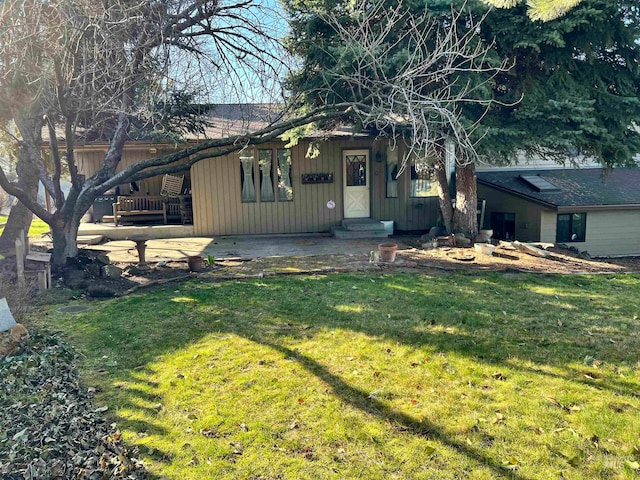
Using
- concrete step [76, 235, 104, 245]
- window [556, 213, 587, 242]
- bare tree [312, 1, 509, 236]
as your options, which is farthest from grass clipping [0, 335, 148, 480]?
window [556, 213, 587, 242]

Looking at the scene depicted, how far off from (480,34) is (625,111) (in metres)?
2.92

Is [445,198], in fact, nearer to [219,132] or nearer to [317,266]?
[317,266]

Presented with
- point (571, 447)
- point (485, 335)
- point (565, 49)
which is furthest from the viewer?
point (565, 49)

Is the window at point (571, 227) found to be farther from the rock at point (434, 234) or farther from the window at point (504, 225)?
the rock at point (434, 234)

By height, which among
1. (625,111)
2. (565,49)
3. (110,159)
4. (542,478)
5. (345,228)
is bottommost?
(542,478)

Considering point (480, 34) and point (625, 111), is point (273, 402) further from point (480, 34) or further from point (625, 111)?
point (625, 111)

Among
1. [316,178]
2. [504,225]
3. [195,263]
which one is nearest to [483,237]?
[504,225]

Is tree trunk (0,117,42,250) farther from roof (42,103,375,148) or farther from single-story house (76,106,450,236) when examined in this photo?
single-story house (76,106,450,236)

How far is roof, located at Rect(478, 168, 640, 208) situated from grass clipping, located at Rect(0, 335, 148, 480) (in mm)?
10694

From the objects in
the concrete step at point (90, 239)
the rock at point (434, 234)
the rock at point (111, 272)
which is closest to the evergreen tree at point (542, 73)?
the rock at point (434, 234)

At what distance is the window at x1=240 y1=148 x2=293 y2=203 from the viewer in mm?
12203

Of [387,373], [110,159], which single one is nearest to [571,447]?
[387,373]

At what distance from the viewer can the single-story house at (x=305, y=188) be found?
12086mm

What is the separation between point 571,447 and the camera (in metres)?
2.79
